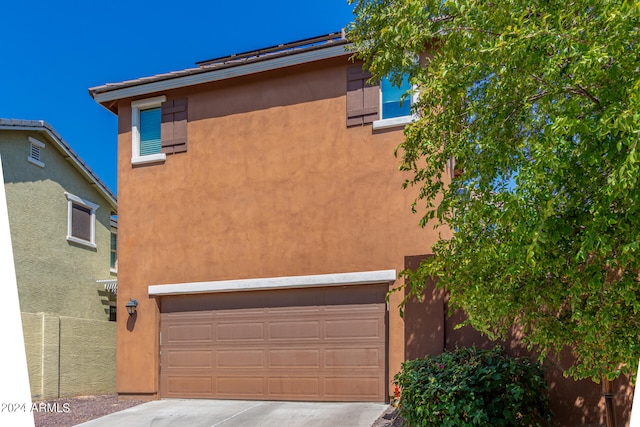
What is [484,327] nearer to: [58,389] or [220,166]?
[220,166]

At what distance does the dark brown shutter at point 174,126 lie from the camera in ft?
43.5

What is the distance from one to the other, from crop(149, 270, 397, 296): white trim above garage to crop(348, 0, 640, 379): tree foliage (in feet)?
14.4

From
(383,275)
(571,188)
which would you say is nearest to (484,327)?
(571,188)

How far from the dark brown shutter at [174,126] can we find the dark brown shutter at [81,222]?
653 cm

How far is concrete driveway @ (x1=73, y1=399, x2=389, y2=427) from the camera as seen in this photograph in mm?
10109

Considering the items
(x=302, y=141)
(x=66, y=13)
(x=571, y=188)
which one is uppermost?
(x=66, y=13)

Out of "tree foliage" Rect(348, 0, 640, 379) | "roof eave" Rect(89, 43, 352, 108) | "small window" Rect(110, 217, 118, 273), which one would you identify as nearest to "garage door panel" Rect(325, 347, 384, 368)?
"tree foliage" Rect(348, 0, 640, 379)

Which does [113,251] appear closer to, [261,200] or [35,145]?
[35,145]

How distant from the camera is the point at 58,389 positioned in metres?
15.9

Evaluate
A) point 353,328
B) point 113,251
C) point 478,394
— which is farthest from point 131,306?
point 113,251

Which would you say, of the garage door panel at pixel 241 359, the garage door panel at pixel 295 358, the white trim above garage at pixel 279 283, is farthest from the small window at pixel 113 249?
the garage door panel at pixel 295 358

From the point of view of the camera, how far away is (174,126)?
13.4 m

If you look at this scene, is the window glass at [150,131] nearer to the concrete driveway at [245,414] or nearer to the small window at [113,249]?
the concrete driveway at [245,414]

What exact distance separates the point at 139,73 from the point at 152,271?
170 inches
